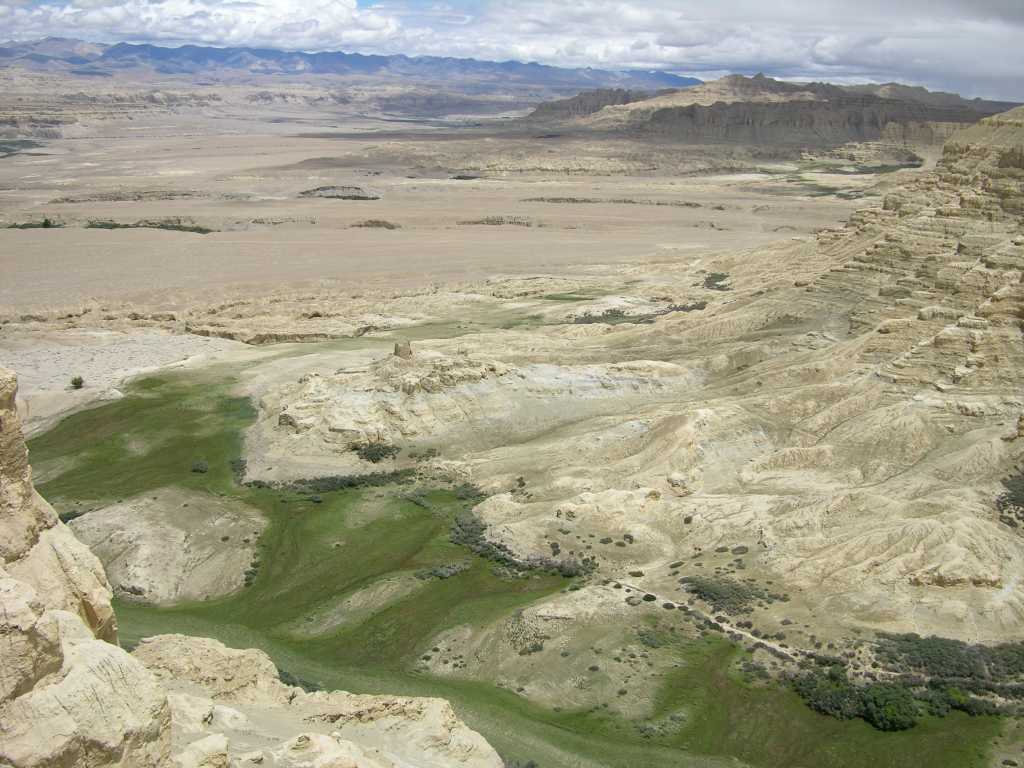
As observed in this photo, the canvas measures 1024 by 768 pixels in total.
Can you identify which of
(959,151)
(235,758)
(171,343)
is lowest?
(171,343)

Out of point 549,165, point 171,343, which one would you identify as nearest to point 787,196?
point 549,165

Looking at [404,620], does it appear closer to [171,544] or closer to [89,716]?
[171,544]

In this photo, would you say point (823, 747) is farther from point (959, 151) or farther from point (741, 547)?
point (959, 151)

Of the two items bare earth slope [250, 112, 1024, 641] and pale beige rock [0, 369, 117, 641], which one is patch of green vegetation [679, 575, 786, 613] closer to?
bare earth slope [250, 112, 1024, 641]

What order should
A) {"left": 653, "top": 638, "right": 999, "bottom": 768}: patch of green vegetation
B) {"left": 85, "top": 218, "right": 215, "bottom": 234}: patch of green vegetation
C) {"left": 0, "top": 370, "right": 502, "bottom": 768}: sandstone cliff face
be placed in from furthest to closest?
{"left": 85, "top": 218, "right": 215, "bottom": 234}: patch of green vegetation → {"left": 653, "top": 638, "right": 999, "bottom": 768}: patch of green vegetation → {"left": 0, "top": 370, "right": 502, "bottom": 768}: sandstone cliff face

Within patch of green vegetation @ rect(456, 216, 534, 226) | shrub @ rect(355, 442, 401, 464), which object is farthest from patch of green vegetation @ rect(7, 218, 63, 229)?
shrub @ rect(355, 442, 401, 464)

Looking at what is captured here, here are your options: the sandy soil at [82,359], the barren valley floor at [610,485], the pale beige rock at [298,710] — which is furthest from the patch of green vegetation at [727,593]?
the sandy soil at [82,359]
